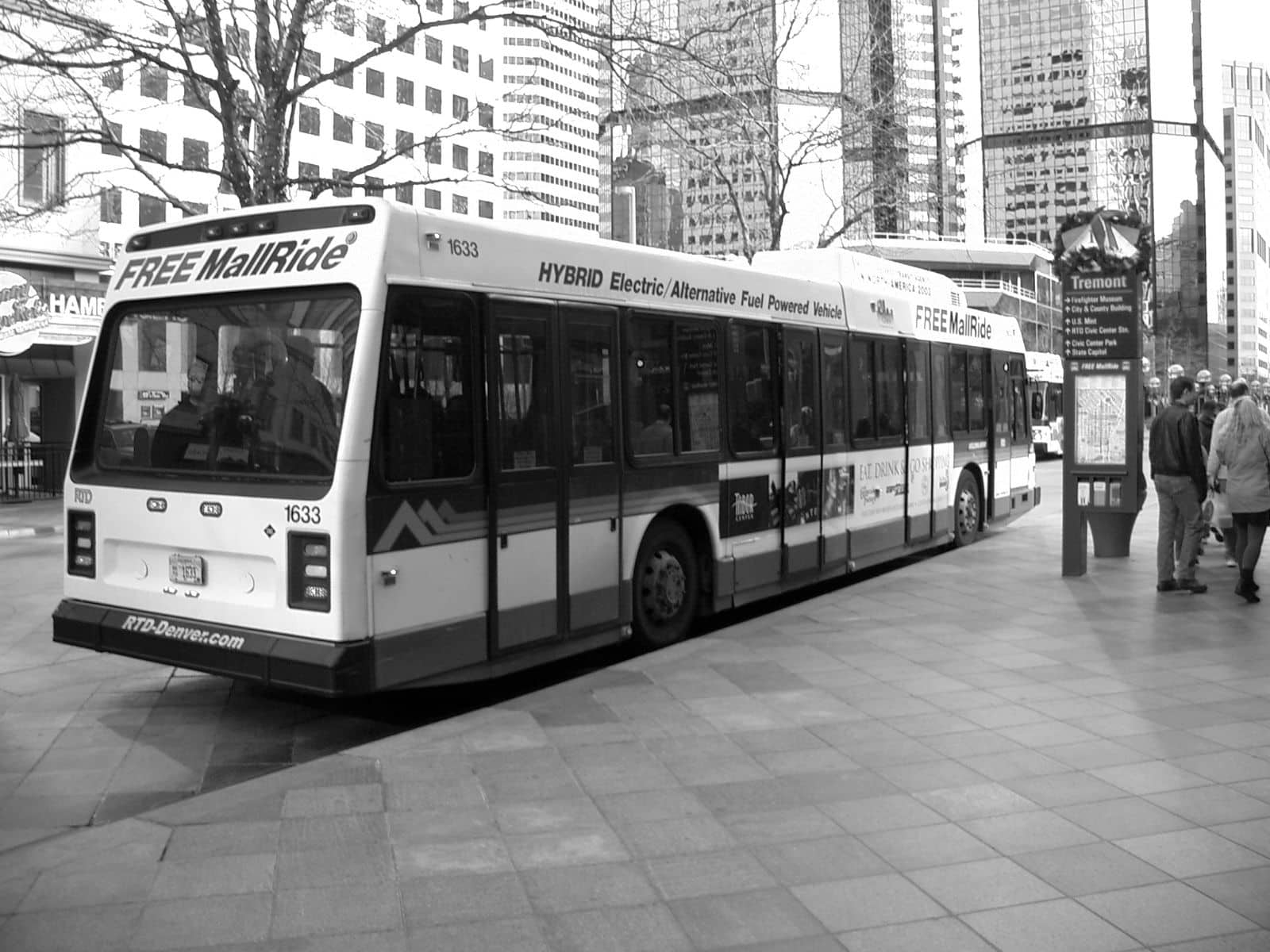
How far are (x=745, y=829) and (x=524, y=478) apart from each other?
3213 mm

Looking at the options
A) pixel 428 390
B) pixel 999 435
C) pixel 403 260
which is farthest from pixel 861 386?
pixel 403 260

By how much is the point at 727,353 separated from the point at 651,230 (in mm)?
22366

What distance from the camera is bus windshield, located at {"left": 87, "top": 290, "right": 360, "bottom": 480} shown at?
22.2ft

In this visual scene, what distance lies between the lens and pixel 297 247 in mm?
6973

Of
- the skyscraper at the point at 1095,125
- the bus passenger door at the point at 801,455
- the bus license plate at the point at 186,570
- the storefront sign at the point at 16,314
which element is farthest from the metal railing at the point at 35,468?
the skyscraper at the point at 1095,125

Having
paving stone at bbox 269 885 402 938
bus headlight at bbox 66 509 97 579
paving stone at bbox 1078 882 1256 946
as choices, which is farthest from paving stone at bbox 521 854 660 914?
bus headlight at bbox 66 509 97 579

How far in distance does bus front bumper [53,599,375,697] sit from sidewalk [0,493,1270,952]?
1.51 feet

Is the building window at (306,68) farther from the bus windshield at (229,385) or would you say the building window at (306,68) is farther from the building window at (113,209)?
the building window at (113,209)

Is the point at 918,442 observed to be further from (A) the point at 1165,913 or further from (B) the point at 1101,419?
(A) the point at 1165,913

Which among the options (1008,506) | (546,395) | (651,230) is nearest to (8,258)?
(651,230)

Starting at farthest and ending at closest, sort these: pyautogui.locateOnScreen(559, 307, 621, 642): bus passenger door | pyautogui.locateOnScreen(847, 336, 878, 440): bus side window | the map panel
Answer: the map panel → pyautogui.locateOnScreen(847, 336, 878, 440): bus side window → pyautogui.locateOnScreen(559, 307, 621, 642): bus passenger door

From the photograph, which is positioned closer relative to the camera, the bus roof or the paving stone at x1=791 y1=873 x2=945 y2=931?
the paving stone at x1=791 y1=873 x2=945 y2=931

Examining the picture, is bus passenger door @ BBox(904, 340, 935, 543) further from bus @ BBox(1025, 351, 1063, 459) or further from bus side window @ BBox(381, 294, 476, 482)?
bus @ BBox(1025, 351, 1063, 459)

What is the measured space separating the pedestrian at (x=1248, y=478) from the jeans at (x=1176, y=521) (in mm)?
345
